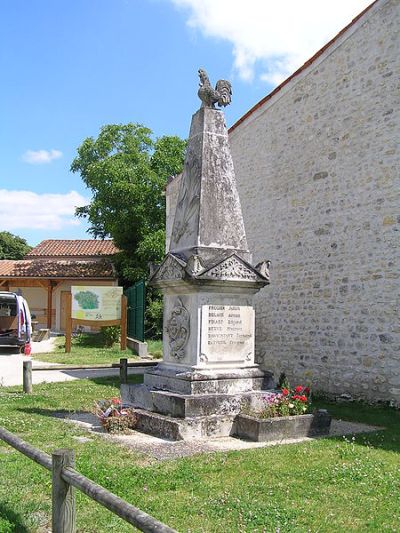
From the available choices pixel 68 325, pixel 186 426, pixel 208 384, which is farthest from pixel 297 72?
pixel 68 325

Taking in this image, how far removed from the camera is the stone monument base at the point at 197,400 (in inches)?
260

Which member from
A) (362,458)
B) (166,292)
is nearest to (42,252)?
(166,292)

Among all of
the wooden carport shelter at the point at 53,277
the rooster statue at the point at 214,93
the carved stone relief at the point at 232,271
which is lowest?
the carved stone relief at the point at 232,271

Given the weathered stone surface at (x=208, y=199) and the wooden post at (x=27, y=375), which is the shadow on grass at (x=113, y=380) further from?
the weathered stone surface at (x=208, y=199)

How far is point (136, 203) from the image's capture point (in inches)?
1046

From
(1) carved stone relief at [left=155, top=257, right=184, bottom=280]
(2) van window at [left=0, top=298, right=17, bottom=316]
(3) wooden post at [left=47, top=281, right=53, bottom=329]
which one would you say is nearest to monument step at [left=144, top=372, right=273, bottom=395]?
(1) carved stone relief at [left=155, top=257, right=184, bottom=280]

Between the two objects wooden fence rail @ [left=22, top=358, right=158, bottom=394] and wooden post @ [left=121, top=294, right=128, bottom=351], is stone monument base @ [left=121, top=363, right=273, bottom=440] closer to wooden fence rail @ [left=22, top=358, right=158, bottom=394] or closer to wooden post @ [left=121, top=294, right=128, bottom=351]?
wooden fence rail @ [left=22, top=358, right=158, bottom=394]

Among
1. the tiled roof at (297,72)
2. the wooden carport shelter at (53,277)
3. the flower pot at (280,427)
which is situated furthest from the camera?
the wooden carport shelter at (53,277)

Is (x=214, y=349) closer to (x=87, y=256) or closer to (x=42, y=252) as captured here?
(x=87, y=256)

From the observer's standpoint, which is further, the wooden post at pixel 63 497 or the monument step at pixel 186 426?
the monument step at pixel 186 426

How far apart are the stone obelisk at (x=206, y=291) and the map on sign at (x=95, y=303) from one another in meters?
11.5

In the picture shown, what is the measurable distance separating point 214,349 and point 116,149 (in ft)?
83.6

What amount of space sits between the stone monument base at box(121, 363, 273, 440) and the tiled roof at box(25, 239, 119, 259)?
26276 mm

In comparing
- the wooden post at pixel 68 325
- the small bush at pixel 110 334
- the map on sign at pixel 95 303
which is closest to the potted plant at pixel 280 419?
the map on sign at pixel 95 303
